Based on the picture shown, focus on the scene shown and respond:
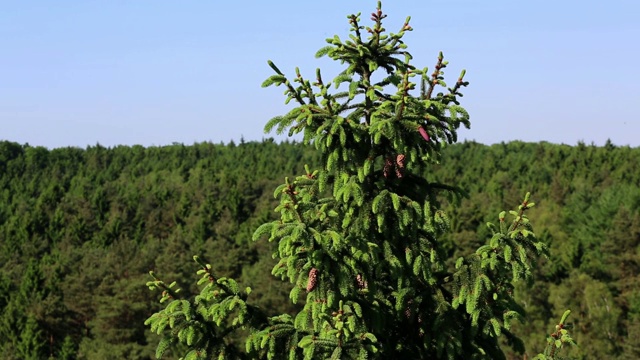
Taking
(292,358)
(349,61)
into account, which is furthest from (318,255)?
(349,61)

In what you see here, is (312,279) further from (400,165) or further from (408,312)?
(400,165)

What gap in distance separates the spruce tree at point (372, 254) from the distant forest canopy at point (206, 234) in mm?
1041

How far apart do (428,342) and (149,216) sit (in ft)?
309

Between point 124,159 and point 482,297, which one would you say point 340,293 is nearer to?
point 482,297

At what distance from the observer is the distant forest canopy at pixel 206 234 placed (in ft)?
151

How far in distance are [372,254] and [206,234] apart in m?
80.0

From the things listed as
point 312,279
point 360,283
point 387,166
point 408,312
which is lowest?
point 408,312

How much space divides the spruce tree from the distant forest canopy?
3.42 feet

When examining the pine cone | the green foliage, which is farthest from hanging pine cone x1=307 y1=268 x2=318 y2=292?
the green foliage

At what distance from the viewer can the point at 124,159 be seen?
16362 cm

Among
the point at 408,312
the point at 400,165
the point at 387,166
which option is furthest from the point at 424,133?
the point at 408,312

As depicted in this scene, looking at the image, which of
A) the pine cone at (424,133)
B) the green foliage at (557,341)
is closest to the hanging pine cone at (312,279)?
the pine cone at (424,133)

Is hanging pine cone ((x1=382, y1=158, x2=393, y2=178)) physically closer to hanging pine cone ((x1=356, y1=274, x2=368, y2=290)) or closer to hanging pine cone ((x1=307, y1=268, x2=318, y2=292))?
hanging pine cone ((x1=356, y1=274, x2=368, y2=290))

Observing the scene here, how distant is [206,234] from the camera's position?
8644cm
